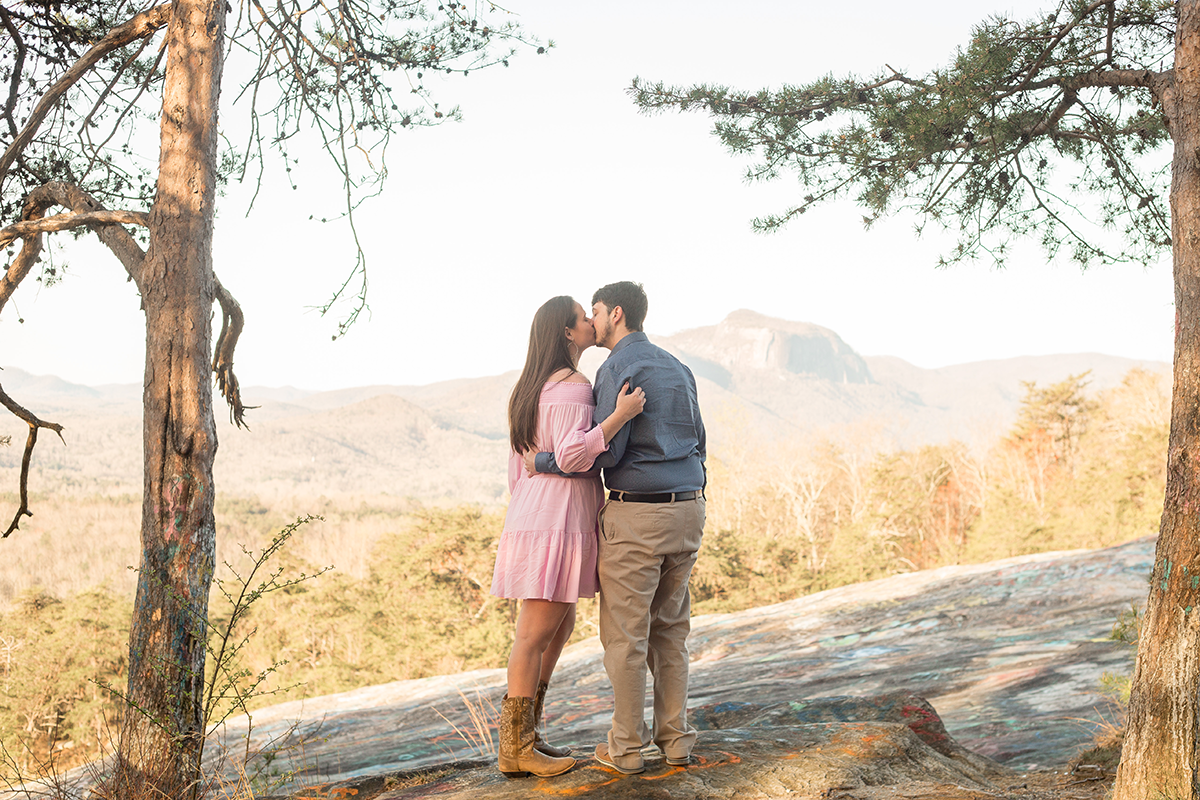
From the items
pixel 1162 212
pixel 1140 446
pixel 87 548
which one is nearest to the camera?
pixel 1162 212

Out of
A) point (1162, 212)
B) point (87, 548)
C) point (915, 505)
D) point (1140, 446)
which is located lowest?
point (87, 548)

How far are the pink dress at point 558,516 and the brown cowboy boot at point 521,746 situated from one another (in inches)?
15.7

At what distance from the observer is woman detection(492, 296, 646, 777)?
10.3 ft

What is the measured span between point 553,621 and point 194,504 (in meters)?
1.96

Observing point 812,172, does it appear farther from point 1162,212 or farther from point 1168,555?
point 1168,555

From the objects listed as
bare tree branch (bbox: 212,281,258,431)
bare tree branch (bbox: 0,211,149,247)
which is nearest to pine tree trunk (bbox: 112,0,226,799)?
bare tree branch (bbox: 0,211,149,247)

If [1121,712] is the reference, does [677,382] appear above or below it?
above

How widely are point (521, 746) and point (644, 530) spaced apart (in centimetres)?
89

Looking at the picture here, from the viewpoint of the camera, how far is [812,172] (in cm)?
534

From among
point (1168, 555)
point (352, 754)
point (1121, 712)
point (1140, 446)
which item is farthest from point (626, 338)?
point (1140, 446)

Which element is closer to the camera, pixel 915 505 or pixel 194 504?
pixel 194 504

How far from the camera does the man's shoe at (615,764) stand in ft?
10.3

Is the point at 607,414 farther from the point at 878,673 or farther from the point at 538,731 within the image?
the point at 878,673

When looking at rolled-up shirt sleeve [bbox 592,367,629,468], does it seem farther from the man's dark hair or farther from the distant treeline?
the distant treeline
